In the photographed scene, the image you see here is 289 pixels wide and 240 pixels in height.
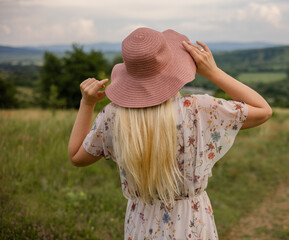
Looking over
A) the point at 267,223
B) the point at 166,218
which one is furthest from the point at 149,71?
the point at 267,223

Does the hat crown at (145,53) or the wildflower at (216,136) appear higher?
the hat crown at (145,53)

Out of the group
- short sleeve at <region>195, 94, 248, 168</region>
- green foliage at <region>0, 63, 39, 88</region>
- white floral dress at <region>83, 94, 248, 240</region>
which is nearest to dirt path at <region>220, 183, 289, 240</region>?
white floral dress at <region>83, 94, 248, 240</region>

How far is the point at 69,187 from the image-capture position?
454 cm

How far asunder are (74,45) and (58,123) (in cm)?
4760

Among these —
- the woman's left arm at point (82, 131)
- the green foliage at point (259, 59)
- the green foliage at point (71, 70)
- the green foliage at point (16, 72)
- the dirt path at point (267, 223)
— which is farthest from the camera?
the green foliage at point (71, 70)

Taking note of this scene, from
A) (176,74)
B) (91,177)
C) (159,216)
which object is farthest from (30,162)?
(176,74)

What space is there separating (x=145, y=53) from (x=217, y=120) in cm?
49

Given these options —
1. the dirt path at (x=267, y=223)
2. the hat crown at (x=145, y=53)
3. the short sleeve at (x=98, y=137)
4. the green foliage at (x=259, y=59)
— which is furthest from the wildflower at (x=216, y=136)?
the green foliage at (x=259, y=59)

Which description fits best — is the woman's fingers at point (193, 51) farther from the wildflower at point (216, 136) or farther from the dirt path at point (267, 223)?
the dirt path at point (267, 223)

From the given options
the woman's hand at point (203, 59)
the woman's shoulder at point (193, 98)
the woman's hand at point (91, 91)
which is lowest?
the woman's shoulder at point (193, 98)

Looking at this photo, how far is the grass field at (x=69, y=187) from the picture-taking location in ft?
11.1

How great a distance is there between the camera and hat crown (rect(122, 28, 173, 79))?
1396 millimetres

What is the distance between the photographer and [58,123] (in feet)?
21.1

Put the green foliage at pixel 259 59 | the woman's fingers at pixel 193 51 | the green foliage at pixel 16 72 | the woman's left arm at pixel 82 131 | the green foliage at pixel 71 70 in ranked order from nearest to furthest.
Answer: the woman's fingers at pixel 193 51, the woman's left arm at pixel 82 131, the green foliage at pixel 16 72, the green foliage at pixel 259 59, the green foliage at pixel 71 70
